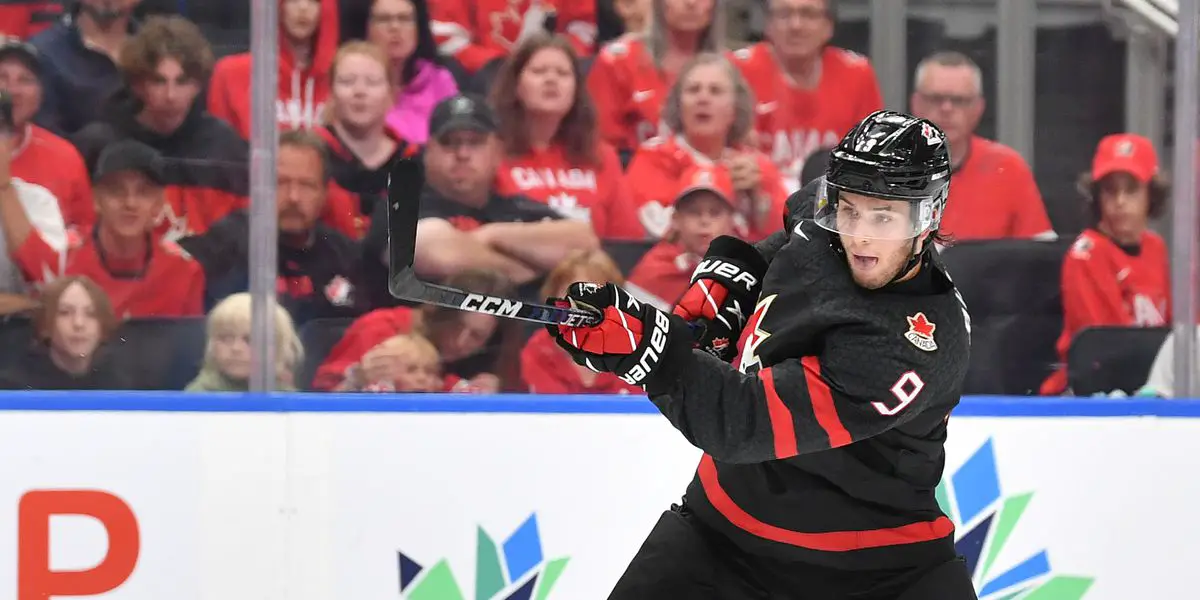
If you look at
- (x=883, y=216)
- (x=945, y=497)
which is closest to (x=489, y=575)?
(x=945, y=497)

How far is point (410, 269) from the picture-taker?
64.4 inches

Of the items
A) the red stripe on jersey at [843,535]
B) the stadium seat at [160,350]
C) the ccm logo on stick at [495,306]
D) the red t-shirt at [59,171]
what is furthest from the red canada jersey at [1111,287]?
the red t-shirt at [59,171]

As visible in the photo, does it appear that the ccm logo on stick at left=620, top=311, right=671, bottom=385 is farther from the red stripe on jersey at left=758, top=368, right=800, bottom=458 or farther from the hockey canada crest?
the hockey canada crest

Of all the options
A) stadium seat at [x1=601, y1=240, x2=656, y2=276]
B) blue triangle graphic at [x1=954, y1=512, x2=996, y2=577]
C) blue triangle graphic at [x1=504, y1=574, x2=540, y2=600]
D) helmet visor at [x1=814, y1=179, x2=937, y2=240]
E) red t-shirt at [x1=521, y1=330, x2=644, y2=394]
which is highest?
helmet visor at [x1=814, y1=179, x2=937, y2=240]

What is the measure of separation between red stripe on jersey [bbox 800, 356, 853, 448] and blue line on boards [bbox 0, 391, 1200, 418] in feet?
3.19

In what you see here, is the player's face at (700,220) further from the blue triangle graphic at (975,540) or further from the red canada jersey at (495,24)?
the blue triangle graphic at (975,540)

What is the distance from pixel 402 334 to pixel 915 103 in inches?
46.0

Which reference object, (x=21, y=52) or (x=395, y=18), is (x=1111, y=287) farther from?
(x=21, y=52)

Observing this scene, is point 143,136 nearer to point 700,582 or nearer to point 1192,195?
point 700,582

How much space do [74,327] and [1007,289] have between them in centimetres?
191

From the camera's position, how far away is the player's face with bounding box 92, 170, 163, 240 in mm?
2768

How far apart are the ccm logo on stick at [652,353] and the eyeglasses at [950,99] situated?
4.50ft

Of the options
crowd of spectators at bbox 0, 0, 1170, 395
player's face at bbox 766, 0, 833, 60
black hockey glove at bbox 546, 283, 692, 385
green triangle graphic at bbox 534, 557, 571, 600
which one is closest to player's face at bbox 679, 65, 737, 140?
crowd of spectators at bbox 0, 0, 1170, 395

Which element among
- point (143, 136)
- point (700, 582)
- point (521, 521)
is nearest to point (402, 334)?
point (521, 521)
